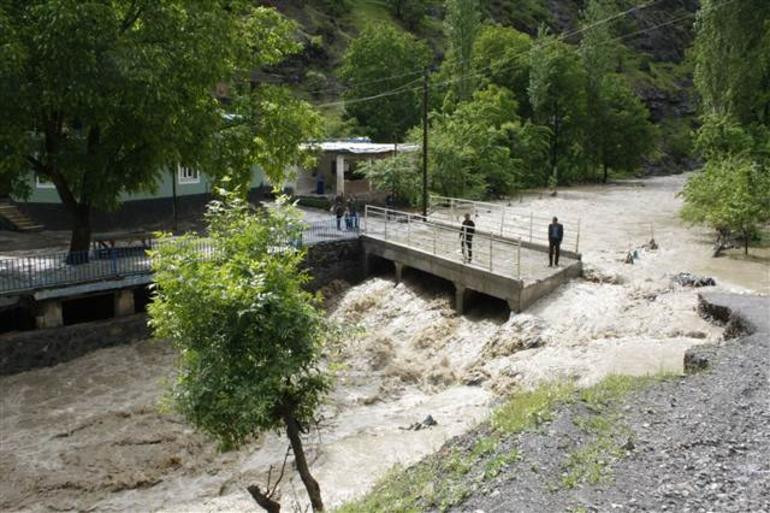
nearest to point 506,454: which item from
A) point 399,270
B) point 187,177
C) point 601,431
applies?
point 601,431

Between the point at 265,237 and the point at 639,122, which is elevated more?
the point at 639,122

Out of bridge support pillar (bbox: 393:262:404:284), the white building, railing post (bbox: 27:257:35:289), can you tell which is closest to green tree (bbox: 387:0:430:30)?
the white building

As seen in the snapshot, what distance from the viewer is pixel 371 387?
737 inches

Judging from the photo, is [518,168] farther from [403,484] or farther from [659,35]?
[659,35]

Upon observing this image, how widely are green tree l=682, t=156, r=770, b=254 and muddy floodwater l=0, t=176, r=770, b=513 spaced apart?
1476 mm

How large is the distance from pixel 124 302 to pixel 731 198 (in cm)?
2268

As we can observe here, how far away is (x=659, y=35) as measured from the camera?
99.4m

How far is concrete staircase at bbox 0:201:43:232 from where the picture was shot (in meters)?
30.2

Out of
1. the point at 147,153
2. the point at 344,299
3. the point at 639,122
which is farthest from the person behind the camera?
the point at 639,122

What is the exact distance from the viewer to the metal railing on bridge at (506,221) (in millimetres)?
27391

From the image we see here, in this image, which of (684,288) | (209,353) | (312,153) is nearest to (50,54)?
(312,153)

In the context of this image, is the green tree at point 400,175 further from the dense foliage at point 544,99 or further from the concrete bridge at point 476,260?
the dense foliage at point 544,99

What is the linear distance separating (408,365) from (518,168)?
104 feet

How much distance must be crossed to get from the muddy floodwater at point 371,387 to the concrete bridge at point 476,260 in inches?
24.5
